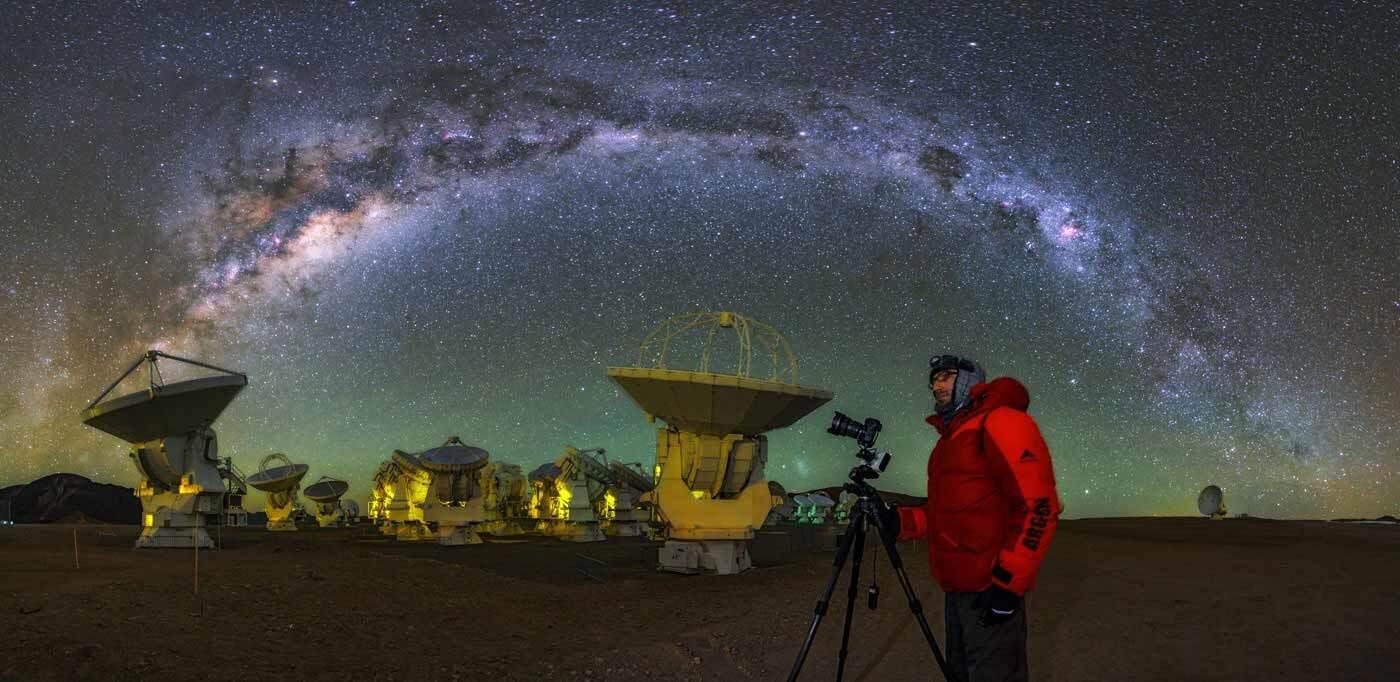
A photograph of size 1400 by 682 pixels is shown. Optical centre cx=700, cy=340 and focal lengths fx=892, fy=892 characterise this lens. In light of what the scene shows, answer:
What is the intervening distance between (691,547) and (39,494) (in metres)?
97.7

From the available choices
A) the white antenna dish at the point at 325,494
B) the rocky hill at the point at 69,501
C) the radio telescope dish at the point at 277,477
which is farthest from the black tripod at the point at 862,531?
the rocky hill at the point at 69,501

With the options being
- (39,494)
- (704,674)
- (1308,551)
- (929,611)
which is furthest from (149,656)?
(39,494)

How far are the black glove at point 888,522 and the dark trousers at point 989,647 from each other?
Result: 1.83 ft

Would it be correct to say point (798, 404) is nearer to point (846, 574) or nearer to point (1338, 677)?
point (846, 574)

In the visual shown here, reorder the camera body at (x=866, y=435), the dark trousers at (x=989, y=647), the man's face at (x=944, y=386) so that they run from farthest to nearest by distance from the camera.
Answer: the camera body at (x=866, y=435) < the man's face at (x=944, y=386) < the dark trousers at (x=989, y=647)

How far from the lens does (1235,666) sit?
9.15 meters

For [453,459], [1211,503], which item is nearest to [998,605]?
[453,459]

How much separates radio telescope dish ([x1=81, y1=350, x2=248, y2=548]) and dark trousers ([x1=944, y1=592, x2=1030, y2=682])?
26.8 m

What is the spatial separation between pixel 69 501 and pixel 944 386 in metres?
108

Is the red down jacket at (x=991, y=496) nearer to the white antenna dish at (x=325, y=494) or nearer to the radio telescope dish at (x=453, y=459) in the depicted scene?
the radio telescope dish at (x=453, y=459)

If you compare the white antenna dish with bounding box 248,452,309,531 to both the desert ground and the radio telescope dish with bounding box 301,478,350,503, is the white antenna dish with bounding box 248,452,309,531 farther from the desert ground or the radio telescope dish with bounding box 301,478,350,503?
the desert ground

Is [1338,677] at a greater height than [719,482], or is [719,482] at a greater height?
[719,482]

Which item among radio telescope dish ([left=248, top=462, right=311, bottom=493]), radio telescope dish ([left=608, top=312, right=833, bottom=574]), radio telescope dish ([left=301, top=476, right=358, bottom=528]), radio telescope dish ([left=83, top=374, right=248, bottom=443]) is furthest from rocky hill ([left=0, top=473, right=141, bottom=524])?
radio telescope dish ([left=608, top=312, right=833, bottom=574])

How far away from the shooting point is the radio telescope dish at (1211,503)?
37.5m
